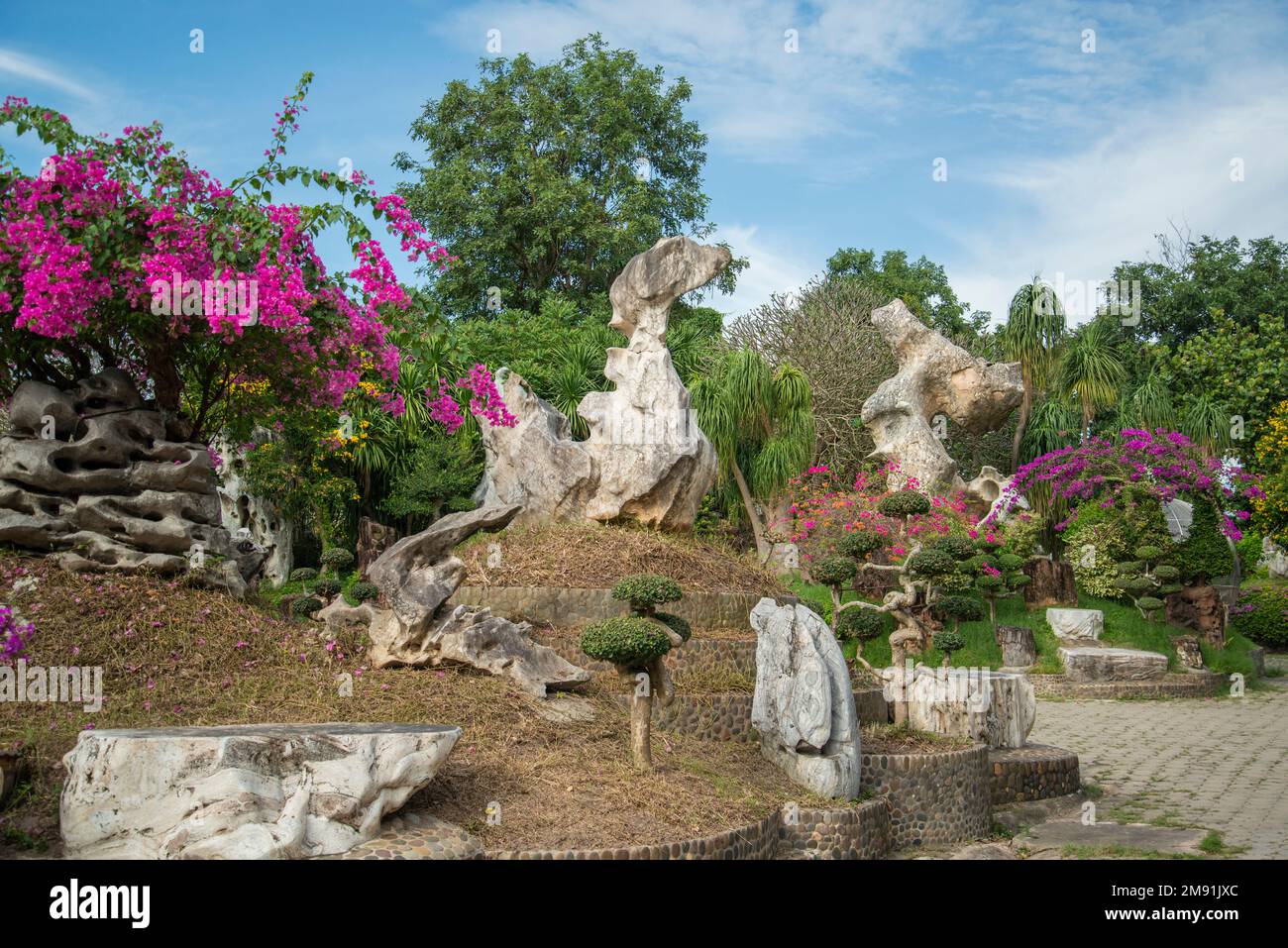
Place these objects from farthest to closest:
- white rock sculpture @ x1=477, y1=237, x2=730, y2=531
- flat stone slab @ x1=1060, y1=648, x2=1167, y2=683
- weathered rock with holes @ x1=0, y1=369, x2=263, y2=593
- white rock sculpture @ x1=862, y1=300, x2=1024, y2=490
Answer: white rock sculpture @ x1=862, y1=300, x2=1024, y2=490 < flat stone slab @ x1=1060, y1=648, x2=1167, y2=683 < white rock sculpture @ x1=477, y1=237, x2=730, y2=531 < weathered rock with holes @ x1=0, y1=369, x2=263, y2=593

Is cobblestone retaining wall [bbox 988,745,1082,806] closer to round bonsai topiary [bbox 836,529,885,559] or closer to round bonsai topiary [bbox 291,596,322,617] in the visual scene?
round bonsai topiary [bbox 836,529,885,559]

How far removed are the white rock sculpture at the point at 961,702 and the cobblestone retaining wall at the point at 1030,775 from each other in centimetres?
25

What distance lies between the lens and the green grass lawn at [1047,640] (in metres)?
17.7

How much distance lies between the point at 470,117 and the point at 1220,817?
22.1 meters

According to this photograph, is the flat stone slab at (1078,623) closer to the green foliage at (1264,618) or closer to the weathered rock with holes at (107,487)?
the green foliage at (1264,618)

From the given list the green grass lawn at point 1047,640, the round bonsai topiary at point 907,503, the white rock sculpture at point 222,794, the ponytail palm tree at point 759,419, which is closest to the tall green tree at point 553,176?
the ponytail palm tree at point 759,419

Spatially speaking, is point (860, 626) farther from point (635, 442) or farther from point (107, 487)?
point (107, 487)

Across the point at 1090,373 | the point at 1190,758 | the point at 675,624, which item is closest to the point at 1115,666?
the point at 1190,758

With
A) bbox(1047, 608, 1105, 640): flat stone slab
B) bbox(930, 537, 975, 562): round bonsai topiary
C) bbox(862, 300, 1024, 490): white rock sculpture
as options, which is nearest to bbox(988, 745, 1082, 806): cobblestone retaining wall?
bbox(930, 537, 975, 562): round bonsai topiary

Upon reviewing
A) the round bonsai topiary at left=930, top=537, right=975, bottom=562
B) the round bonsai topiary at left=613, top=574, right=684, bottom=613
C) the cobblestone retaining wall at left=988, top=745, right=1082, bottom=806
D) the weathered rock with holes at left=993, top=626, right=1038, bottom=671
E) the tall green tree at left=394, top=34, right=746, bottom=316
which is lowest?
the cobblestone retaining wall at left=988, top=745, right=1082, bottom=806

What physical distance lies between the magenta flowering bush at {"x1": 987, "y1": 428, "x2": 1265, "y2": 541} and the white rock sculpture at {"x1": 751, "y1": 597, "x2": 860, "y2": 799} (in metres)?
12.4

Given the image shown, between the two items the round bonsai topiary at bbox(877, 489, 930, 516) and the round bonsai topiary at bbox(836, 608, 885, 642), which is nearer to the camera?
the round bonsai topiary at bbox(836, 608, 885, 642)

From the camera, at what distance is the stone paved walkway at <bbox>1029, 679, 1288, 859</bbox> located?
9.35 m
